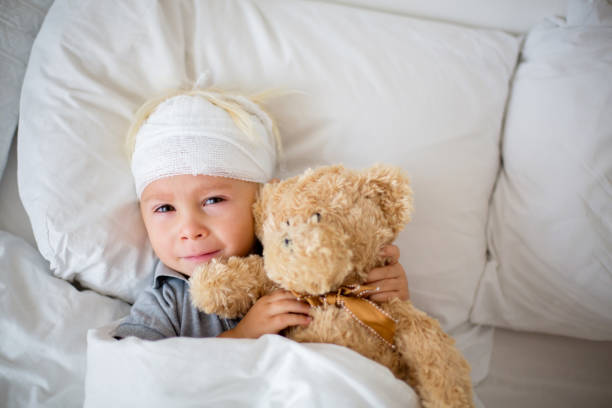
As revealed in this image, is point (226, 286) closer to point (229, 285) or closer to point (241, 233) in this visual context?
point (229, 285)

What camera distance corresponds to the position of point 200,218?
0.76 metres

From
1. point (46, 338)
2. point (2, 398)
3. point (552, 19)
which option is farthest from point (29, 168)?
point (552, 19)

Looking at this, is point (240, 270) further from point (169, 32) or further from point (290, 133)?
point (169, 32)

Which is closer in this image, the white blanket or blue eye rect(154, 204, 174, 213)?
the white blanket

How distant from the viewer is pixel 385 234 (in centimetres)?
65

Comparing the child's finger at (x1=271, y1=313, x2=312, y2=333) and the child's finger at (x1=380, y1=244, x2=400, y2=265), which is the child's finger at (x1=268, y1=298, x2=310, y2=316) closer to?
the child's finger at (x1=271, y1=313, x2=312, y2=333)

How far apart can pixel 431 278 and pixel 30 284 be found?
0.97m

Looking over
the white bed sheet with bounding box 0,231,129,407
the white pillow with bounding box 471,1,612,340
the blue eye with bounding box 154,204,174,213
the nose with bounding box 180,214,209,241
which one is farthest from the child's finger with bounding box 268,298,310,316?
the white pillow with bounding box 471,1,612,340

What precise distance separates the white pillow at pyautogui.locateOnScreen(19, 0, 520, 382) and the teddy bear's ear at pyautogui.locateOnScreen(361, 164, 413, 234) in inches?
12.8

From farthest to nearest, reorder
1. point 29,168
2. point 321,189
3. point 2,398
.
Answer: point 29,168 < point 2,398 < point 321,189

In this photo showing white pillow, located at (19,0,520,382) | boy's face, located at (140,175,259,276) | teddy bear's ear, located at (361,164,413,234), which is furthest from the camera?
white pillow, located at (19,0,520,382)

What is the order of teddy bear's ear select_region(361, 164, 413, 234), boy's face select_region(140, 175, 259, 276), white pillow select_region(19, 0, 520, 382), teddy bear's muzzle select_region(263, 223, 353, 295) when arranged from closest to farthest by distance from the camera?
teddy bear's muzzle select_region(263, 223, 353, 295), teddy bear's ear select_region(361, 164, 413, 234), boy's face select_region(140, 175, 259, 276), white pillow select_region(19, 0, 520, 382)

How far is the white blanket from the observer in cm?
58

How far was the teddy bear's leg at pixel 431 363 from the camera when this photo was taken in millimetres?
603
